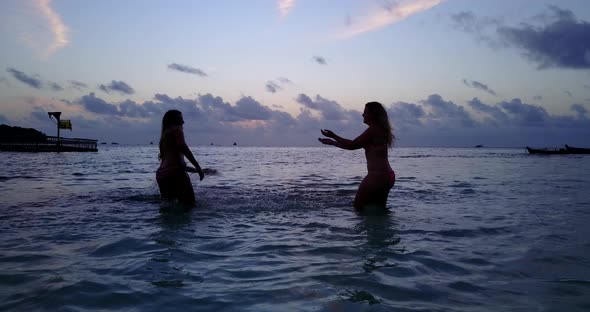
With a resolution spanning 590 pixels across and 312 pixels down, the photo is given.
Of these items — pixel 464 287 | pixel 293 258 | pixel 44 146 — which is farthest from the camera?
pixel 44 146

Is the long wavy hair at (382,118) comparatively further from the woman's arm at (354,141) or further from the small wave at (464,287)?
the small wave at (464,287)

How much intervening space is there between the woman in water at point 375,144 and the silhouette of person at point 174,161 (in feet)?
8.96

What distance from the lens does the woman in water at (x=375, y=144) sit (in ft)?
22.8

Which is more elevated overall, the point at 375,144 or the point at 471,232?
the point at 375,144

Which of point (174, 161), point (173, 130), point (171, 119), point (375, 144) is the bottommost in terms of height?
point (174, 161)

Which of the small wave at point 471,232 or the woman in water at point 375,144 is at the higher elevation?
the woman in water at point 375,144

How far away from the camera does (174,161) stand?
25.2 ft

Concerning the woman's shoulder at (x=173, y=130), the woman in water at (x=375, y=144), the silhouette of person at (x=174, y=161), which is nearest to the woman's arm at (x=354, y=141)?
the woman in water at (x=375, y=144)

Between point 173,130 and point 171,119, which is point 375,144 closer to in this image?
point 173,130

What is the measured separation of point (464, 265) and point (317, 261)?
1534 mm

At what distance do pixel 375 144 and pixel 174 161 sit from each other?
388cm

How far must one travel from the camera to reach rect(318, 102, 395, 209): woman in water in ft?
22.8

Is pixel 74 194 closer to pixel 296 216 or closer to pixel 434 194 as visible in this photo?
pixel 296 216

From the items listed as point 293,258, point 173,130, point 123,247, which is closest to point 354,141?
point 293,258
